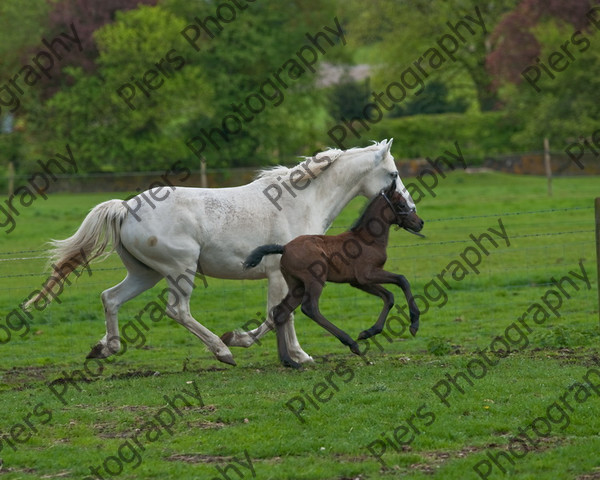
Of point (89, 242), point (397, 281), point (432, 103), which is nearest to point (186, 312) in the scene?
Result: point (89, 242)

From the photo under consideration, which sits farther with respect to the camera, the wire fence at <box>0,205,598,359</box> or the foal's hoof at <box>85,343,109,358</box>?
the wire fence at <box>0,205,598,359</box>

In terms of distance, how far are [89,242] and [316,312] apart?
7.31ft

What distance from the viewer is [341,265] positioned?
851 centimetres

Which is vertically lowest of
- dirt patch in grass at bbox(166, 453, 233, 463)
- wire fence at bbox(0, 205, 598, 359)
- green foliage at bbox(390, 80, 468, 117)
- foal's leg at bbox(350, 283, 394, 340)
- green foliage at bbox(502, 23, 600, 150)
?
green foliage at bbox(390, 80, 468, 117)

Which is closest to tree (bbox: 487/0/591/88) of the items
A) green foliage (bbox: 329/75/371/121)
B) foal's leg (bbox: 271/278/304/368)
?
green foliage (bbox: 329/75/371/121)

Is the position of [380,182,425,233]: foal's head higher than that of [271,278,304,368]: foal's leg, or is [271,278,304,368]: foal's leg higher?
[380,182,425,233]: foal's head

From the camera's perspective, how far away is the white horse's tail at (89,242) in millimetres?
8922

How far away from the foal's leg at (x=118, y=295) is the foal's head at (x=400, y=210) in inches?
89.4

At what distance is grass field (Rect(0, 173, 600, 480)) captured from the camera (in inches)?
228

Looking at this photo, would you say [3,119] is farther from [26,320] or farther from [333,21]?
[26,320]

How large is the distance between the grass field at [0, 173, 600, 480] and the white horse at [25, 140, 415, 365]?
0.33 meters

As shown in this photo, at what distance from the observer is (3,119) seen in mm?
35688

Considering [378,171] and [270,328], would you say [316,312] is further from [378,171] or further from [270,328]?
[378,171]

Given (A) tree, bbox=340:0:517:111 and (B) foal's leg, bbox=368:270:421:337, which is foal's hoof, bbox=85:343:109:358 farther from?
(A) tree, bbox=340:0:517:111
